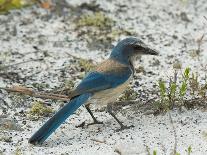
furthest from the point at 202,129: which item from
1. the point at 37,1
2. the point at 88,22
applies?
the point at 37,1


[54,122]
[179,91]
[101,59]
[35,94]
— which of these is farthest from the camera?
[101,59]

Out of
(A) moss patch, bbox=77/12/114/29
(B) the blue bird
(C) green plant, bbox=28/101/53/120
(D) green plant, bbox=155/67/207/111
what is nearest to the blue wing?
(B) the blue bird

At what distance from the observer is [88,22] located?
26.6 feet

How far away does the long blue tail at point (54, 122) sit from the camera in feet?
17.5

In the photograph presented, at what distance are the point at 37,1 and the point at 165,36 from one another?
69.1 inches

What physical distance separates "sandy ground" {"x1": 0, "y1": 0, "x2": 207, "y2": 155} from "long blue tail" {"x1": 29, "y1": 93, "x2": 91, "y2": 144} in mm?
82

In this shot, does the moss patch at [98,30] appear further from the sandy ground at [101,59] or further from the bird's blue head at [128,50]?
the bird's blue head at [128,50]

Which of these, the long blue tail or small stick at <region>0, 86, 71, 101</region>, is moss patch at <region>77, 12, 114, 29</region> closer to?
small stick at <region>0, 86, 71, 101</region>

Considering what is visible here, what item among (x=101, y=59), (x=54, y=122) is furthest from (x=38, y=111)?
(x=101, y=59)

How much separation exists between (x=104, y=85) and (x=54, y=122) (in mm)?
621

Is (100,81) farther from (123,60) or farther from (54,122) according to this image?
(54,122)

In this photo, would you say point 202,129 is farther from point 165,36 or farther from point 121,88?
point 165,36

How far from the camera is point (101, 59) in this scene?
293 inches

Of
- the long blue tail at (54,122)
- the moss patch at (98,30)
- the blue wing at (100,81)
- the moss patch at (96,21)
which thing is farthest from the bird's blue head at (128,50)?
the moss patch at (96,21)
